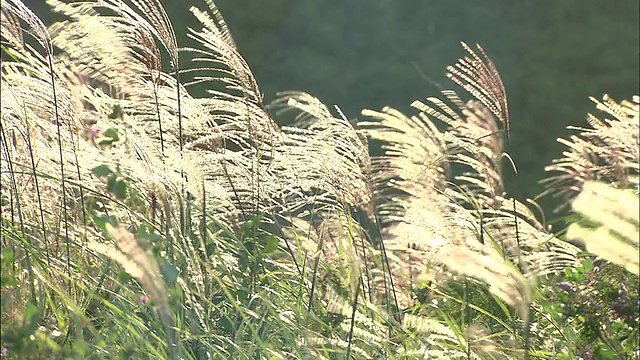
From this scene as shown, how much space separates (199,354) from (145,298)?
23cm

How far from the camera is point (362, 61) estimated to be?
1061 centimetres

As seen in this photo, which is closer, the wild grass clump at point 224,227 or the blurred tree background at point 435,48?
the wild grass clump at point 224,227

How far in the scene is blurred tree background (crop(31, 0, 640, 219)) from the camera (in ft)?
32.3

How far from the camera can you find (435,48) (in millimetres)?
10477

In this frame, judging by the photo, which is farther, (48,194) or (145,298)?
(48,194)

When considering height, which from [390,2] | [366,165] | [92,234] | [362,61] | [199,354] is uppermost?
[390,2]

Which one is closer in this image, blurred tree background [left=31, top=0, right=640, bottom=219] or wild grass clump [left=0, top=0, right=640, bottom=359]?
wild grass clump [left=0, top=0, right=640, bottom=359]

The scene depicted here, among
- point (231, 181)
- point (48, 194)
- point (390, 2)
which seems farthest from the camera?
point (390, 2)

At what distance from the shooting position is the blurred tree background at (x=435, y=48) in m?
9.85

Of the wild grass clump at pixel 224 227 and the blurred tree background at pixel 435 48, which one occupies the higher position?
the blurred tree background at pixel 435 48

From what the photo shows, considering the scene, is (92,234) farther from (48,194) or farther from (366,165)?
(366,165)

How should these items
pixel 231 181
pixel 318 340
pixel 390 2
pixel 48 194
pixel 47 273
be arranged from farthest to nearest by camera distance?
pixel 390 2
pixel 48 194
pixel 231 181
pixel 47 273
pixel 318 340

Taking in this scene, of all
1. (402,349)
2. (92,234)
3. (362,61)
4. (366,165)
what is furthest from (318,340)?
(362,61)

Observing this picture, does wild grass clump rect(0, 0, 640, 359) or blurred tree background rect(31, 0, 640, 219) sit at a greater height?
blurred tree background rect(31, 0, 640, 219)
